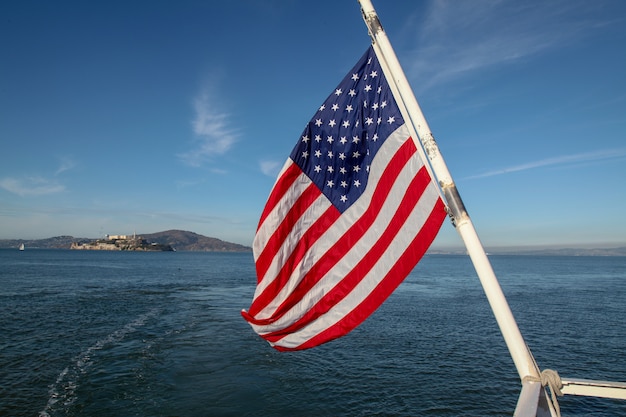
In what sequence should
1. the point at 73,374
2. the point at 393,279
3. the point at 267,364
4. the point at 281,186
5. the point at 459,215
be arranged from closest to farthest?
the point at 459,215 → the point at 393,279 → the point at 281,186 → the point at 73,374 → the point at 267,364

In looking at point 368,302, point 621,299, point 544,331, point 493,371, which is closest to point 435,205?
point 368,302

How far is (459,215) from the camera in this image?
3689 mm

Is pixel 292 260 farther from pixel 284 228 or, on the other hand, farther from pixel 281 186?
pixel 281 186

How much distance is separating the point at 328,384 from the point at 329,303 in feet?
40.0

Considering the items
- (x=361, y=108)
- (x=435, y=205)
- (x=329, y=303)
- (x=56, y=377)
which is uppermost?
(x=361, y=108)

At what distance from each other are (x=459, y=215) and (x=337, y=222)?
209 cm

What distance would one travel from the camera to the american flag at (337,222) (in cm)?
509

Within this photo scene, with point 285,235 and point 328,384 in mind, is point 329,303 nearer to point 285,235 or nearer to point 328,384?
point 285,235

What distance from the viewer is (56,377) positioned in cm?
1616

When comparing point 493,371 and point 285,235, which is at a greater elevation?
point 285,235

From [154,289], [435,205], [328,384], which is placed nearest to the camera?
[435,205]

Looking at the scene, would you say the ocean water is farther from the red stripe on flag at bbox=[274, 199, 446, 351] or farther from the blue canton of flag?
the blue canton of flag

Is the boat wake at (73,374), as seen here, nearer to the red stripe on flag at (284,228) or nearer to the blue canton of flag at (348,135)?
the red stripe on flag at (284,228)

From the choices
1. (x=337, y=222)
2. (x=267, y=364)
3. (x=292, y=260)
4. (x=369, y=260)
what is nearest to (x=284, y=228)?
(x=292, y=260)
